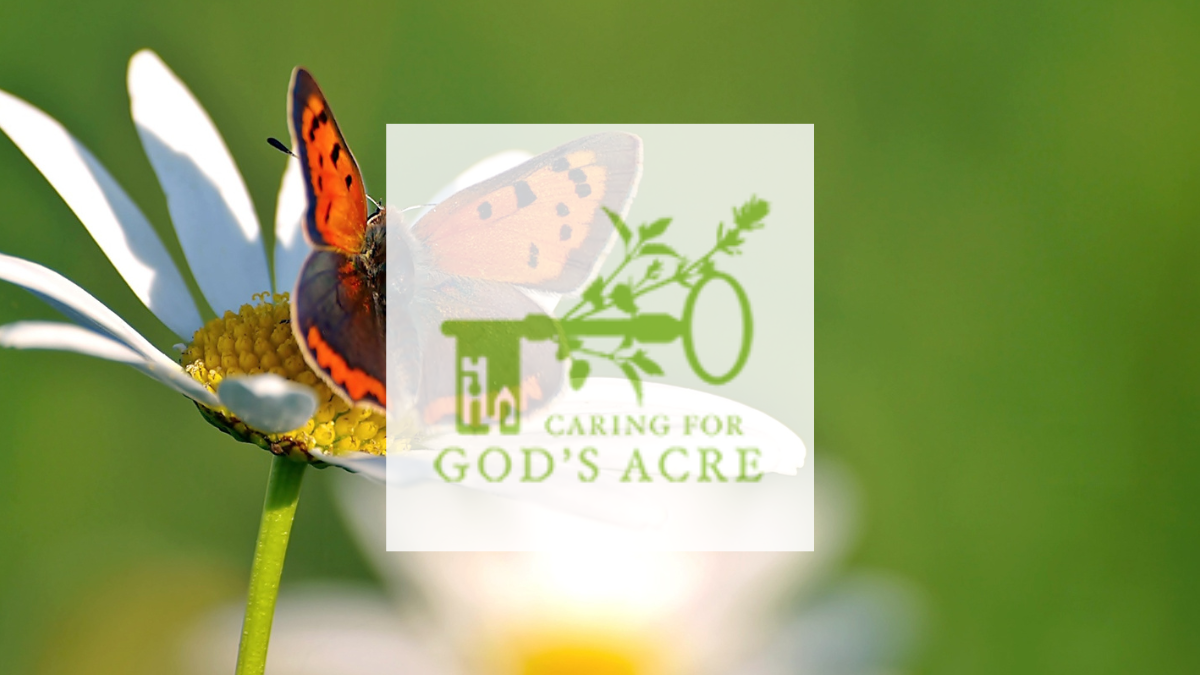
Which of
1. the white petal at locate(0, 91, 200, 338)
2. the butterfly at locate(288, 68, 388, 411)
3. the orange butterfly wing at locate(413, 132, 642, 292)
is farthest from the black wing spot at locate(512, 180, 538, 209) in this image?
the white petal at locate(0, 91, 200, 338)

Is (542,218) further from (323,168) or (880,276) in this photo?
(880,276)

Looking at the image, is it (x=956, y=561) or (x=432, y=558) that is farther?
(x=956, y=561)

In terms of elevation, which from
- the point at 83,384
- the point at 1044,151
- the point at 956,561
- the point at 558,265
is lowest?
the point at 956,561

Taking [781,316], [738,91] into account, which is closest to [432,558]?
[781,316]

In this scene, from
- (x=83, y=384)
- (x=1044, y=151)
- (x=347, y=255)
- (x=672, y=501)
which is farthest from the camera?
(x=1044, y=151)

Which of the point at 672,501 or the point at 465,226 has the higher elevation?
the point at 465,226

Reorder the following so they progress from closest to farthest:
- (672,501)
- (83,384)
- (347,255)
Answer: (347,255), (672,501), (83,384)

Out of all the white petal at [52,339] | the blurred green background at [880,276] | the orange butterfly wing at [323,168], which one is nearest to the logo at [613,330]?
the orange butterfly wing at [323,168]

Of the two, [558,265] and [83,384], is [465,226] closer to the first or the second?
[558,265]

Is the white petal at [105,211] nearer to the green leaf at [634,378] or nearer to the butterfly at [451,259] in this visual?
the butterfly at [451,259]
